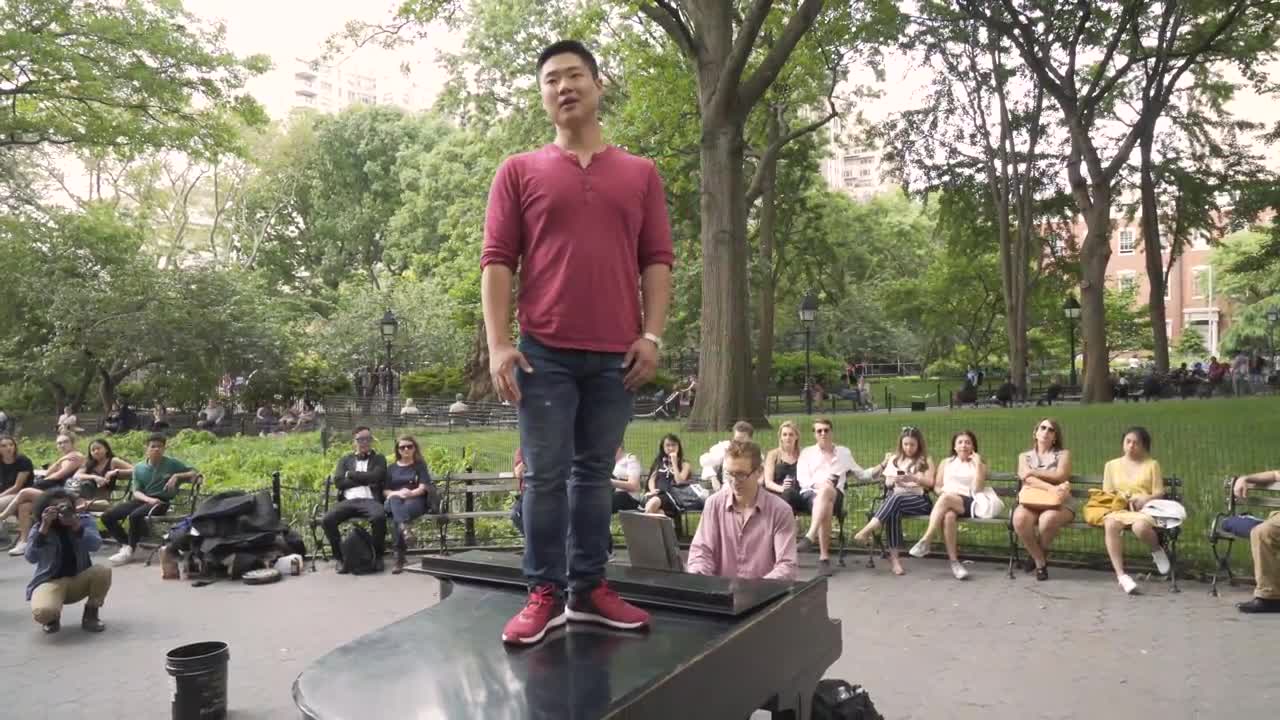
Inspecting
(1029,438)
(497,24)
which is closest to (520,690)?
(1029,438)

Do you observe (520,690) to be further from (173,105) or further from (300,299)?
(300,299)

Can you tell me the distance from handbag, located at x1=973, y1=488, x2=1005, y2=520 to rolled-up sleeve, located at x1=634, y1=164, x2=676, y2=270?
666cm

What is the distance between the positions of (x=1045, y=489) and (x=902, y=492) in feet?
4.46

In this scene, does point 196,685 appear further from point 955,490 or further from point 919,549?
point 955,490

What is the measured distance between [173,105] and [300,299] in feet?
83.6

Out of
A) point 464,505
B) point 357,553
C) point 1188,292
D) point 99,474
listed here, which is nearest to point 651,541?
point 357,553

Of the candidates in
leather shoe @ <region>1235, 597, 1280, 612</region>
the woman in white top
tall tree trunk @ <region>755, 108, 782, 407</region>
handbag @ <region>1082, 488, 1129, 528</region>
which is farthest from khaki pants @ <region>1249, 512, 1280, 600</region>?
tall tree trunk @ <region>755, 108, 782, 407</region>

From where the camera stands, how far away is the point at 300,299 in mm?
44469

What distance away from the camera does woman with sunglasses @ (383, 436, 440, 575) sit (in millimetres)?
10070

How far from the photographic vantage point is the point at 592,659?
2.98m

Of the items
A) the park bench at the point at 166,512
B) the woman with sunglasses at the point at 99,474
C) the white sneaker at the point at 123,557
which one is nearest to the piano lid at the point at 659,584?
the park bench at the point at 166,512

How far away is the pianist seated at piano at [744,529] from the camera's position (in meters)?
5.02

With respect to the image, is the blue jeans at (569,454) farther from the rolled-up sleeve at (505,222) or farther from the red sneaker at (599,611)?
the rolled-up sleeve at (505,222)

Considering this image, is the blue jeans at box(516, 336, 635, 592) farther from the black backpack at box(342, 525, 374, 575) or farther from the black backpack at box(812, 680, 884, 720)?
the black backpack at box(342, 525, 374, 575)
